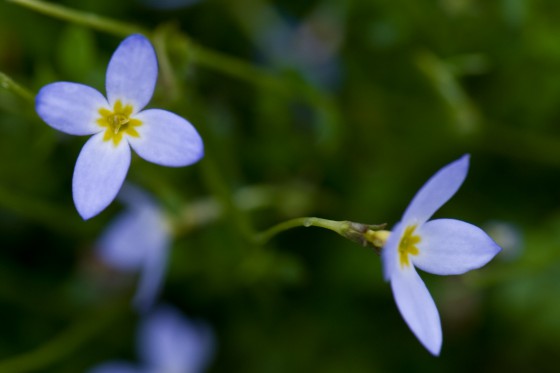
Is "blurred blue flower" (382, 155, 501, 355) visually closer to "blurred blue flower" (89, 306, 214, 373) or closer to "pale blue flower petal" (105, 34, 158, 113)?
"pale blue flower petal" (105, 34, 158, 113)

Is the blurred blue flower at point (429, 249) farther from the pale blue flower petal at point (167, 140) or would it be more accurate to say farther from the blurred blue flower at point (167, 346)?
the blurred blue flower at point (167, 346)

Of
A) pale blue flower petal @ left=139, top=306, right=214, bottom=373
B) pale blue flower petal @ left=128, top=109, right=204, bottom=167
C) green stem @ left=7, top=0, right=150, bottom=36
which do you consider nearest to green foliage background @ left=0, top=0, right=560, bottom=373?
pale blue flower petal @ left=139, top=306, right=214, bottom=373

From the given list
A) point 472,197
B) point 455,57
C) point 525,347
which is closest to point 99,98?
point 455,57

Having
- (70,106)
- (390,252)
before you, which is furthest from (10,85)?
(390,252)

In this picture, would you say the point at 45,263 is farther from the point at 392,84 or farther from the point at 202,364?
the point at 392,84

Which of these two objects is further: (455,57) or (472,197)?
(472,197)
